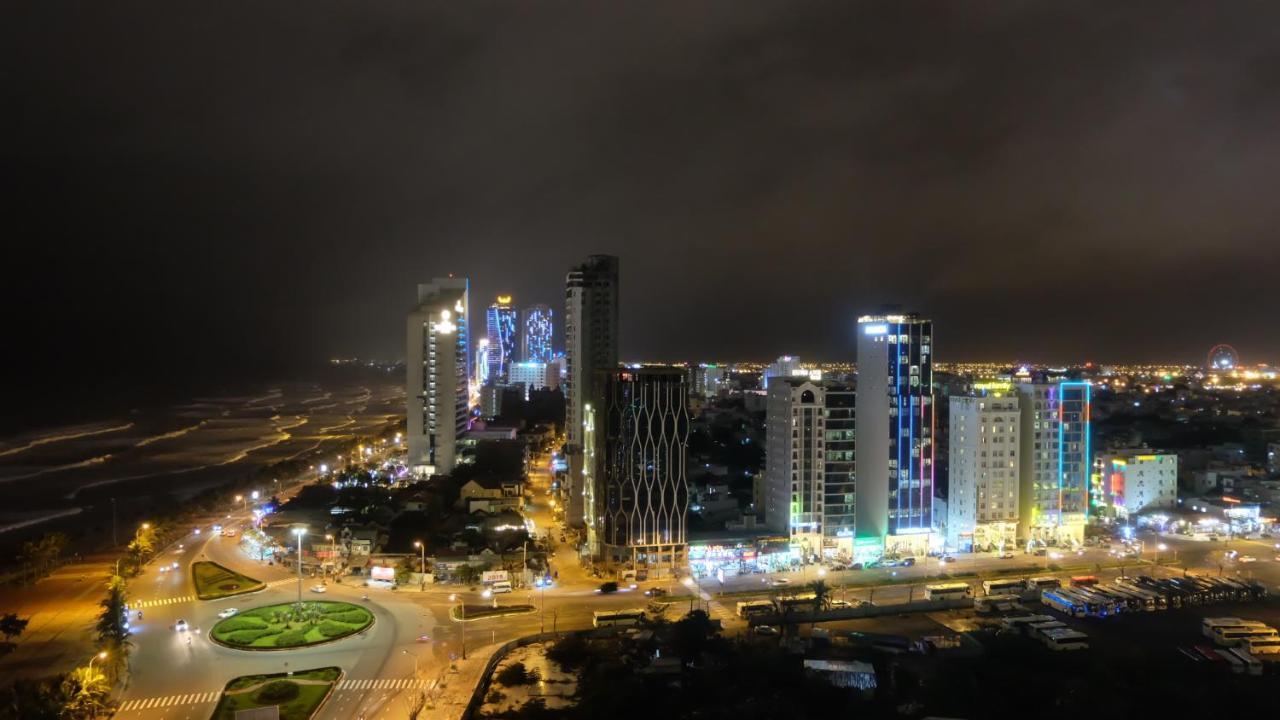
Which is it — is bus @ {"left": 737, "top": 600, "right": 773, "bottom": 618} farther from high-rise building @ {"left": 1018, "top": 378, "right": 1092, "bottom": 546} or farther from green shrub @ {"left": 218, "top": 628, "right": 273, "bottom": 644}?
high-rise building @ {"left": 1018, "top": 378, "right": 1092, "bottom": 546}

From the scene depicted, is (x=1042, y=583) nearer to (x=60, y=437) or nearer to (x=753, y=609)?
(x=753, y=609)

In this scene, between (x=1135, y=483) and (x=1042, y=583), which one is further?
(x=1135, y=483)

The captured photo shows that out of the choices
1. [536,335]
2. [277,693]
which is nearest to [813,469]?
[277,693]

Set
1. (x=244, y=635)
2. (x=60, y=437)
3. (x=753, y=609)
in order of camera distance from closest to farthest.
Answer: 1. (x=244, y=635)
2. (x=753, y=609)
3. (x=60, y=437)

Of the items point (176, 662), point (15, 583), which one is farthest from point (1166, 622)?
point (15, 583)

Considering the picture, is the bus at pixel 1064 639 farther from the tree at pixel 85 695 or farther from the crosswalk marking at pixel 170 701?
the tree at pixel 85 695

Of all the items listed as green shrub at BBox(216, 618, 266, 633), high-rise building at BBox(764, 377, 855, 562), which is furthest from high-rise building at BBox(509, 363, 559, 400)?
green shrub at BBox(216, 618, 266, 633)

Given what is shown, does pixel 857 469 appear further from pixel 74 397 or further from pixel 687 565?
pixel 74 397

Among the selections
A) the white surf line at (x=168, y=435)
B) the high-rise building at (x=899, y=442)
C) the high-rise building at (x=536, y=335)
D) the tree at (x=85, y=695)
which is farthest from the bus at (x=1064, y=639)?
the high-rise building at (x=536, y=335)
